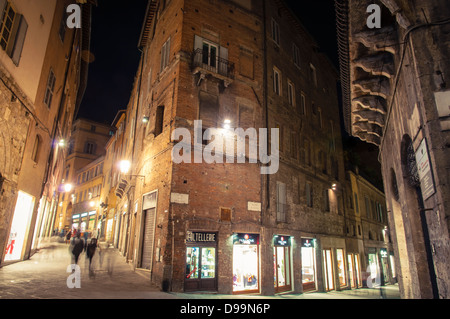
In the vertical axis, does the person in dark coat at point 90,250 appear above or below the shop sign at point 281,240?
below

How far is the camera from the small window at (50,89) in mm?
13950

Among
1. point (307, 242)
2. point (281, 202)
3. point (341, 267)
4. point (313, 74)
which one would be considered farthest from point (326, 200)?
point (313, 74)

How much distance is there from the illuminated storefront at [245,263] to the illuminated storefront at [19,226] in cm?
955

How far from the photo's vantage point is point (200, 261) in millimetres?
11336

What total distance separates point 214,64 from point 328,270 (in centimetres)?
1543

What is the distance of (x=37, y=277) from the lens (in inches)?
391

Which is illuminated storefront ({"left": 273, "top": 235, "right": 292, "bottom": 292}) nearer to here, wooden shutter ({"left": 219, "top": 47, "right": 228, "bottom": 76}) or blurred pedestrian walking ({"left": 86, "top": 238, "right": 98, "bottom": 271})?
blurred pedestrian walking ({"left": 86, "top": 238, "right": 98, "bottom": 271})

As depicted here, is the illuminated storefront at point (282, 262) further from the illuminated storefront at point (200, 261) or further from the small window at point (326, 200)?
the small window at point (326, 200)

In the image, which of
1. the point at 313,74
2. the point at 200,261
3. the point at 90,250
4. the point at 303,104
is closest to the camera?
the point at 200,261

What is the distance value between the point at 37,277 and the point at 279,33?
742 inches

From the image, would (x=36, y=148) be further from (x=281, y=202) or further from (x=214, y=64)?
(x=281, y=202)

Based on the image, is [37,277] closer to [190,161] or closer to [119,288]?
[119,288]

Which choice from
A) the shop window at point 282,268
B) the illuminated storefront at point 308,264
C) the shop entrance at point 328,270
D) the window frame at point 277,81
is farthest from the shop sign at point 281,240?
the window frame at point 277,81
